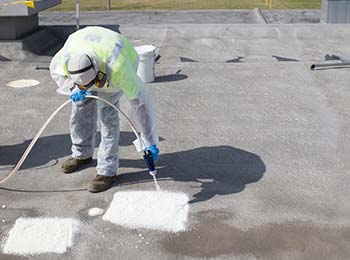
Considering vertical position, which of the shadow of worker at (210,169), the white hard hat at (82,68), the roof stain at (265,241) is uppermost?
the white hard hat at (82,68)

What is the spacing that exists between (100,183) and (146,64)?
3.60 metres

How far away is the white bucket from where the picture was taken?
25.0 ft

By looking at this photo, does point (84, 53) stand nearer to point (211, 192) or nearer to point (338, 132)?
point (211, 192)

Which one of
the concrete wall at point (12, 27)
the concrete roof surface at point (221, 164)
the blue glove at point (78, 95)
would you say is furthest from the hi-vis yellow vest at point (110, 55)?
the concrete wall at point (12, 27)

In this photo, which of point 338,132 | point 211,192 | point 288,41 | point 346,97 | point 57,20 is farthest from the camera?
point 57,20

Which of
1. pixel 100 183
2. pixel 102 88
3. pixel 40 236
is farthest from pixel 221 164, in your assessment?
pixel 40 236

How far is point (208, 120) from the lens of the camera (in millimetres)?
6195

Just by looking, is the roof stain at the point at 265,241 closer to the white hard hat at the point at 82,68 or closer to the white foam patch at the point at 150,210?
the white foam patch at the point at 150,210

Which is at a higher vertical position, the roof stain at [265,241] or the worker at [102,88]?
the worker at [102,88]

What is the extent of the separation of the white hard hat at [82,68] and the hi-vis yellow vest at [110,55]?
3.5 inches

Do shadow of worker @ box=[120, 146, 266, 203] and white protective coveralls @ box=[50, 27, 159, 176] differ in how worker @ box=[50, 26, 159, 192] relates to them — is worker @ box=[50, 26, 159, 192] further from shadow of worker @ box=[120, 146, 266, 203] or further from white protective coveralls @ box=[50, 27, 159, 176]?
shadow of worker @ box=[120, 146, 266, 203]

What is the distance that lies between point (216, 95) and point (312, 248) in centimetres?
387

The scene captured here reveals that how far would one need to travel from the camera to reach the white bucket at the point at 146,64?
300 inches

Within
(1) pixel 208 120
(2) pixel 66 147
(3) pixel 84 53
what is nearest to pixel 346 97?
(1) pixel 208 120
